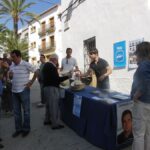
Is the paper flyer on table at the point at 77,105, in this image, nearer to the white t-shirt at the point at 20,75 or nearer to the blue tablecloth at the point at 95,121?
the blue tablecloth at the point at 95,121

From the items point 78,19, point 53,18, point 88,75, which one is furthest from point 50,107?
point 53,18

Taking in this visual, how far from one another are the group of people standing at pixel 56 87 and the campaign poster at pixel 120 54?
1673 millimetres

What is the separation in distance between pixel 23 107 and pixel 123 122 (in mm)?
2260

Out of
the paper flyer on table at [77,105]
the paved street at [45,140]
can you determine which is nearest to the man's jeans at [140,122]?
the paved street at [45,140]

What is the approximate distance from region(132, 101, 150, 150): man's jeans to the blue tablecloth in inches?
24.0

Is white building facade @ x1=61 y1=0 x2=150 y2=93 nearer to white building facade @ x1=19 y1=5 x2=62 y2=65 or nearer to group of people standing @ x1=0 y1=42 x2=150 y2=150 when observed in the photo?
group of people standing @ x1=0 y1=42 x2=150 y2=150

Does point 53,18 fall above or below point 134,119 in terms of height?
above

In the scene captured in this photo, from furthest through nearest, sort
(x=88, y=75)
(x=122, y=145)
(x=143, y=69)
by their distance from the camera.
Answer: (x=88, y=75), (x=122, y=145), (x=143, y=69)

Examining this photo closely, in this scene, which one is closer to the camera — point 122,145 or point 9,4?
point 122,145

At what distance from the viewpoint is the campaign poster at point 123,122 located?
488 cm

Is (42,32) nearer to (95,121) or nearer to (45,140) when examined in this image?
(45,140)

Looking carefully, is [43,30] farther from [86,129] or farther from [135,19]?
[86,129]

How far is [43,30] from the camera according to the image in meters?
43.9

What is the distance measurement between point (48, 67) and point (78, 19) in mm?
5997
